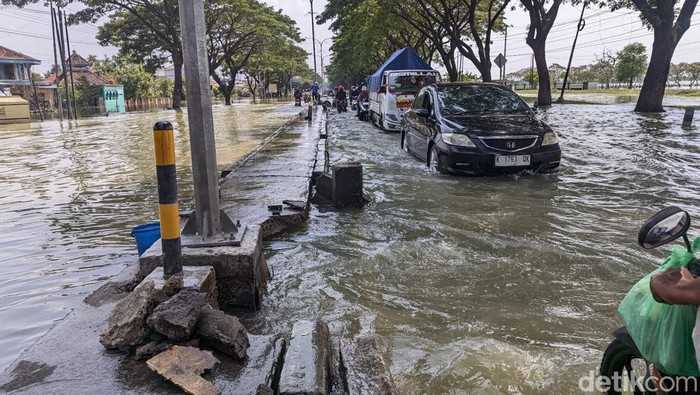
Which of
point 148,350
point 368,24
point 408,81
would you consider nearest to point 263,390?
point 148,350

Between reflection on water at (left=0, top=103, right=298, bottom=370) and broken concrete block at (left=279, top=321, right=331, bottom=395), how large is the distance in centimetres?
181

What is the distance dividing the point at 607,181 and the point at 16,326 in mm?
7602

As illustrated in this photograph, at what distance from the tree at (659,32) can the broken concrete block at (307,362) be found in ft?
65.2

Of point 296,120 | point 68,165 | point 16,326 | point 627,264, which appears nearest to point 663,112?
point 296,120

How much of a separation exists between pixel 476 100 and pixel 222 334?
281 inches

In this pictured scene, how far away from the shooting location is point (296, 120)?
65.9 ft

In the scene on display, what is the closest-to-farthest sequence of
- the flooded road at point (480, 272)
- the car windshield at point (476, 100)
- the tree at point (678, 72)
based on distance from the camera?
the flooded road at point (480, 272), the car windshield at point (476, 100), the tree at point (678, 72)

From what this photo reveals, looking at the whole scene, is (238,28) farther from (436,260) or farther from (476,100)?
(436,260)

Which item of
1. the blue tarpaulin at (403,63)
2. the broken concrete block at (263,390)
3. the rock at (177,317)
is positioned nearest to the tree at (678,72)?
Answer: the blue tarpaulin at (403,63)

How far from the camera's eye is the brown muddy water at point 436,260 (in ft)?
9.64

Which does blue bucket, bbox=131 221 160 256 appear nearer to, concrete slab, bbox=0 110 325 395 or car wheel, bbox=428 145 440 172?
concrete slab, bbox=0 110 325 395

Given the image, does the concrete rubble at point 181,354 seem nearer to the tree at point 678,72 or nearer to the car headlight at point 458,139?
the car headlight at point 458,139

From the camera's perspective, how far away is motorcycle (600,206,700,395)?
157 centimetres

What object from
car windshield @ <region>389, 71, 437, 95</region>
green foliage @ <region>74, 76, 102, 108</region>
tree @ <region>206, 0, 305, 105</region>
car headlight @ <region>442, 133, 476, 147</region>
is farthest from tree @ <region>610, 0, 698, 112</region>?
green foliage @ <region>74, 76, 102, 108</region>
